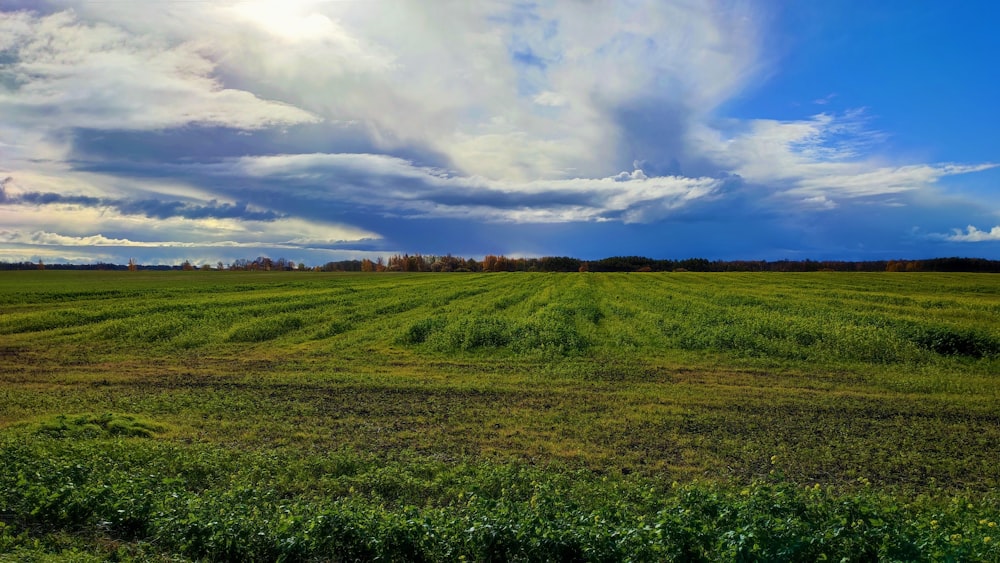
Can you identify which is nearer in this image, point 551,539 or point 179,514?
point 551,539

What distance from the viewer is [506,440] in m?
13.6

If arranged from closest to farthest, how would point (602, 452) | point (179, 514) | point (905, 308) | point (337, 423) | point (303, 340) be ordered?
point (179, 514), point (602, 452), point (337, 423), point (303, 340), point (905, 308)

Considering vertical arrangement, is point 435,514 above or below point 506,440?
above

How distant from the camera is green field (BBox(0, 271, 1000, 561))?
307 inches

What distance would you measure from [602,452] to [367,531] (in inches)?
255

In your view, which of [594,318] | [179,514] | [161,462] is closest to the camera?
[179,514]

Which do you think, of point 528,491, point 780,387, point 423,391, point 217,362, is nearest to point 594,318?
point 780,387

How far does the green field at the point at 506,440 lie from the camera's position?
25.5ft

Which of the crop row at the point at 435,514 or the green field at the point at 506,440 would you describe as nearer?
the crop row at the point at 435,514

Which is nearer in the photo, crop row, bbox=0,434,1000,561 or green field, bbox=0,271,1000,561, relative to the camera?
crop row, bbox=0,434,1000,561

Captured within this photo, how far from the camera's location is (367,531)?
7.82 meters

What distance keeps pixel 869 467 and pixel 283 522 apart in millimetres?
11687

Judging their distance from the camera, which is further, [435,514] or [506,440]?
[506,440]

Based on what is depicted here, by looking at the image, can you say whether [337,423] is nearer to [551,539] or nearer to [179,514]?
[179,514]
